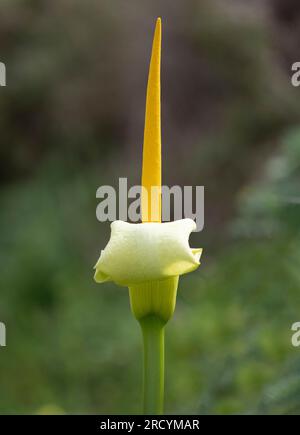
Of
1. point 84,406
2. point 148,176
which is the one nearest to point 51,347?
point 84,406

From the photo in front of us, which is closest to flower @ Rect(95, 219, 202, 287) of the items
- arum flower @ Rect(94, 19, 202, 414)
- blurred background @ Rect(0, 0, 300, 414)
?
arum flower @ Rect(94, 19, 202, 414)

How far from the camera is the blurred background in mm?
1485

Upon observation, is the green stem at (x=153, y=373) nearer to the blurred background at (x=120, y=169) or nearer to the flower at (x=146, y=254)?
the flower at (x=146, y=254)

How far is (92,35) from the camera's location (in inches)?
114

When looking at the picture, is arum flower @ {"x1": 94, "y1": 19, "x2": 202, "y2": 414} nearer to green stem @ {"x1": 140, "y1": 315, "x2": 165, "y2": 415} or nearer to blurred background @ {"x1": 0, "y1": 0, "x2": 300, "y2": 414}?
green stem @ {"x1": 140, "y1": 315, "x2": 165, "y2": 415}

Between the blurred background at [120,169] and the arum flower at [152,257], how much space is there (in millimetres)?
602

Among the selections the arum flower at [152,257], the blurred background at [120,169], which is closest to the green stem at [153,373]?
the arum flower at [152,257]

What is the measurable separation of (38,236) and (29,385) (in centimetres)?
70

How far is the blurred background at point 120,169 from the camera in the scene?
1.49 m

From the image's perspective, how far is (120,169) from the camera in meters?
2.76

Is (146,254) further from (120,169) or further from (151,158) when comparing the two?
(120,169)

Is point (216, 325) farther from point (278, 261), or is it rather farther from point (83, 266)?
point (83, 266)

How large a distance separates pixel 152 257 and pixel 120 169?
2.30 metres

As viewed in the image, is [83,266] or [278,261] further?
[83,266]
